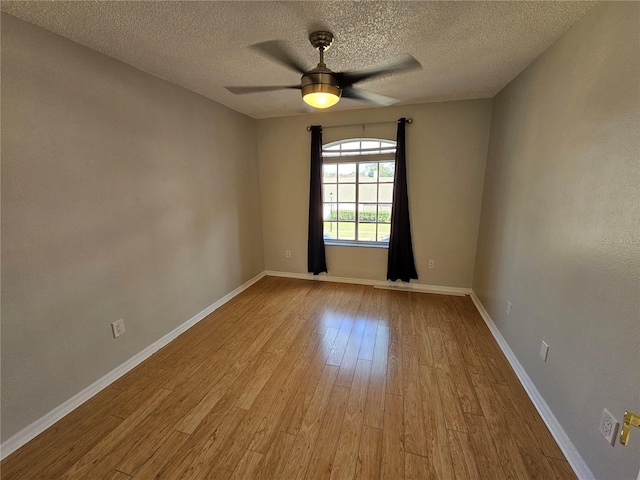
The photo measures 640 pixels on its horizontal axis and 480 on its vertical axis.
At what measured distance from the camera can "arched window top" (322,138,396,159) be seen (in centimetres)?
352

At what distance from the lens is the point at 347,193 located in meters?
3.88

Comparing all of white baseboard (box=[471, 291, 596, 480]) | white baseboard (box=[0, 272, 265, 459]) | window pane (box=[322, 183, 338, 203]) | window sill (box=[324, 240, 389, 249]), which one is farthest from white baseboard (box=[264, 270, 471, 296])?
white baseboard (box=[0, 272, 265, 459])

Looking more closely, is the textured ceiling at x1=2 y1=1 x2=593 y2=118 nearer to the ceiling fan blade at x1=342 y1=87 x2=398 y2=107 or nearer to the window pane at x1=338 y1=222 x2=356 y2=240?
the ceiling fan blade at x1=342 y1=87 x2=398 y2=107

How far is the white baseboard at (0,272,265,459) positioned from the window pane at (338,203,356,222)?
7.39 ft

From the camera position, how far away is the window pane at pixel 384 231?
3.78 meters

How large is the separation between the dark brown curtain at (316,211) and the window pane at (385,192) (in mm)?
833

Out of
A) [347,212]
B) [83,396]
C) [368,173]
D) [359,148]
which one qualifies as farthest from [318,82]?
[83,396]

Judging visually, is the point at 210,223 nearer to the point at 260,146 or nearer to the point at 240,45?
the point at 260,146

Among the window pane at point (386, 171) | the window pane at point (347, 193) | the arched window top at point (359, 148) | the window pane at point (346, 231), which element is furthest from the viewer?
the window pane at point (346, 231)

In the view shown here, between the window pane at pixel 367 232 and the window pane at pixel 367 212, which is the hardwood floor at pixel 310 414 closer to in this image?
the window pane at pixel 367 232

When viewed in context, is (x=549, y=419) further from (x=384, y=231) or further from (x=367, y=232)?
(x=367, y=232)

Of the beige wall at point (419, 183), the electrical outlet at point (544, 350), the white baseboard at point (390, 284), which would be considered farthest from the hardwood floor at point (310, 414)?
the beige wall at point (419, 183)

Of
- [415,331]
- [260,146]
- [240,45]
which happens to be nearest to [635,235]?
[415,331]

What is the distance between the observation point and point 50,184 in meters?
1.64
